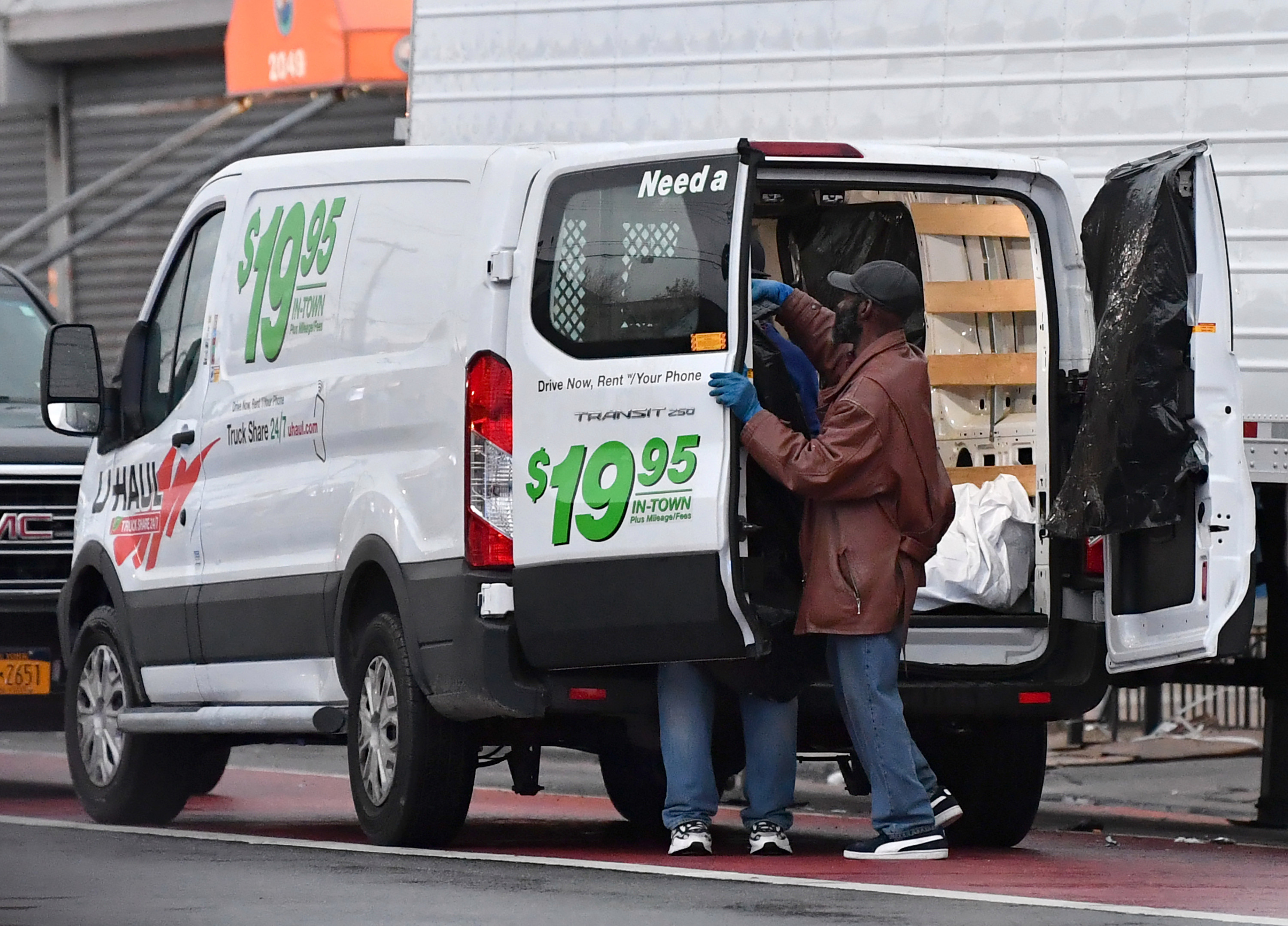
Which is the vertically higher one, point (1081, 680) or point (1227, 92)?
point (1227, 92)

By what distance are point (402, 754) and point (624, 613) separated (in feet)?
3.03

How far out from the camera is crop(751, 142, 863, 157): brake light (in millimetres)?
7797

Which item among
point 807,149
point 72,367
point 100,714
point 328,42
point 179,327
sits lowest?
point 100,714

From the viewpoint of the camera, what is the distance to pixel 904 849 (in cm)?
793

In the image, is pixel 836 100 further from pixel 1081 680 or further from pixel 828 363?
pixel 1081 680

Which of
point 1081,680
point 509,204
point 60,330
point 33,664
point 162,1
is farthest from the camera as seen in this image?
point 162,1

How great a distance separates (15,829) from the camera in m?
9.12

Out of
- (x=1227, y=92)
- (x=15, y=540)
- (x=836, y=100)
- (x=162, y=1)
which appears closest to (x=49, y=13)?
(x=162, y=1)

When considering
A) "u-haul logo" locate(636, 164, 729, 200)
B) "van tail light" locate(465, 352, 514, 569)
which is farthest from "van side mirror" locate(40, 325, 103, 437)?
"u-haul logo" locate(636, 164, 729, 200)

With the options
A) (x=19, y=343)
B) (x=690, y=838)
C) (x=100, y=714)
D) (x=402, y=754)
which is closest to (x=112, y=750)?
(x=100, y=714)

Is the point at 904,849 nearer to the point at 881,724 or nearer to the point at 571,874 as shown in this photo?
the point at 881,724

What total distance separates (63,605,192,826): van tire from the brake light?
340cm

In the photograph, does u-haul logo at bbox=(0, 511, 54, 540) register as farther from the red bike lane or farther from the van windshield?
the red bike lane

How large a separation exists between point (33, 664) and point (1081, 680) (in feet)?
16.1
